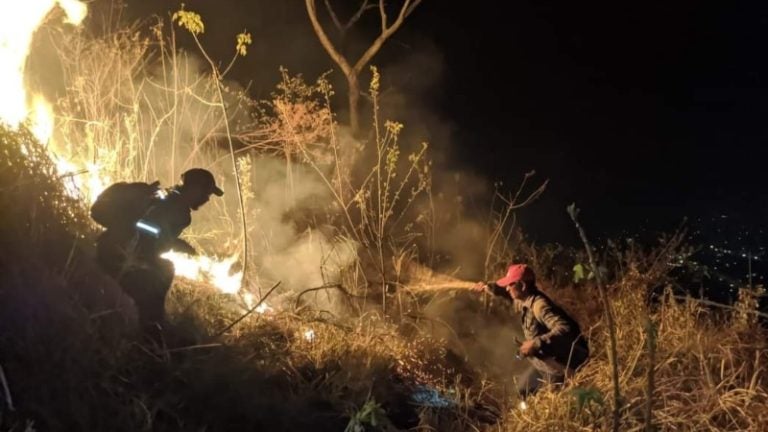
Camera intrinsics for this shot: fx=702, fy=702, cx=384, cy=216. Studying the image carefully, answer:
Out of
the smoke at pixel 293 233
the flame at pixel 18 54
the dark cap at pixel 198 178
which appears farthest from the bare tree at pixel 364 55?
the dark cap at pixel 198 178

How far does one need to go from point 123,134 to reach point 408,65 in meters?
9.91

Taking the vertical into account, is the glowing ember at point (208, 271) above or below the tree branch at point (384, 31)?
below

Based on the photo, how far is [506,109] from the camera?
21766 millimetres

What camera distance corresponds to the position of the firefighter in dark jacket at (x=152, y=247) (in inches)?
201

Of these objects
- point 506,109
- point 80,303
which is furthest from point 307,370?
point 506,109

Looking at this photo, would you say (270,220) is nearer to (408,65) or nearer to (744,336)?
(744,336)

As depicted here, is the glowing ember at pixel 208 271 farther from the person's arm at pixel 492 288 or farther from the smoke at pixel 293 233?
the person's arm at pixel 492 288

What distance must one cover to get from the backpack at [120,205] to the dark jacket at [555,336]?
3520 mm

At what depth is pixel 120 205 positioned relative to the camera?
5.04m

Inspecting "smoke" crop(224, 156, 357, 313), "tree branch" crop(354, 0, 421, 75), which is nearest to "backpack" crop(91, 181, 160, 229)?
"smoke" crop(224, 156, 357, 313)

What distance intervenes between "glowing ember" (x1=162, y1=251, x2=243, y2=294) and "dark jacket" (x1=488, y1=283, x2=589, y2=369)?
10.1 ft

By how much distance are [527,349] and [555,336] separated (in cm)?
27

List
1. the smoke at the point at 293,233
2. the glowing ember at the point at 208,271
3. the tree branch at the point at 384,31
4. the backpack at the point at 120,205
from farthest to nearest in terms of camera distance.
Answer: the tree branch at the point at 384,31 < the smoke at the point at 293,233 < the glowing ember at the point at 208,271 < the backpack at the point at 120,205

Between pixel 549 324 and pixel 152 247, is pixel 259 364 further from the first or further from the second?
pixel 549 324
